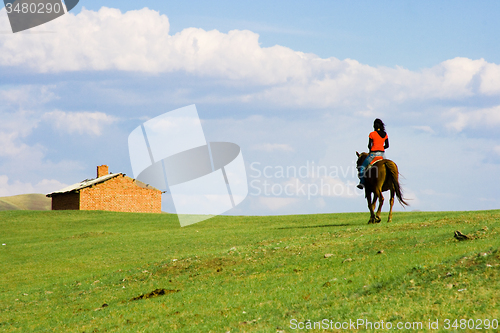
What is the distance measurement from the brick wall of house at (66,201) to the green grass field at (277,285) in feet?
148

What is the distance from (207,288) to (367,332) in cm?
736

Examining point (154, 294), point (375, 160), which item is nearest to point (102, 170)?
point (375, 160)

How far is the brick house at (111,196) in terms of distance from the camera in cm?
7125

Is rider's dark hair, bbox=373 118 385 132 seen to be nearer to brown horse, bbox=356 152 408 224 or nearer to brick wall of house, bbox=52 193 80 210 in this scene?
brown horse, bbox=356 152 408 224

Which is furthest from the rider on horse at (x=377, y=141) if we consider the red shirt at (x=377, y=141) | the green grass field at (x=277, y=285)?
the green grass field at (x=277, y=285)

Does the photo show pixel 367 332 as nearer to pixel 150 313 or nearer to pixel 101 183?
pixel 150 313

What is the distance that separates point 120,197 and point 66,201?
26.1 ft

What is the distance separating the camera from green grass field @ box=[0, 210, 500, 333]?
10.5 meters

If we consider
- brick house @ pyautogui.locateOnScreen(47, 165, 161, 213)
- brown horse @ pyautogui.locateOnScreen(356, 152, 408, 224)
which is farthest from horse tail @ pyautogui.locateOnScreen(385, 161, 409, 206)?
brick house @ pyautogui.locateOnScreen(47, 165, 161, 213)

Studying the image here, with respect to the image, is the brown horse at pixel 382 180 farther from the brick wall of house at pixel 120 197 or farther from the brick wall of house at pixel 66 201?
the brick wall of house at pixel 66 201

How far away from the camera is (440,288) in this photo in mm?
11086

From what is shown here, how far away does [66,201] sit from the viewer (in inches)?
2911

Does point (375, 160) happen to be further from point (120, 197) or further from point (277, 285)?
point (120, 197)

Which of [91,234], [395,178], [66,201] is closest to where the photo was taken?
[395,178]
